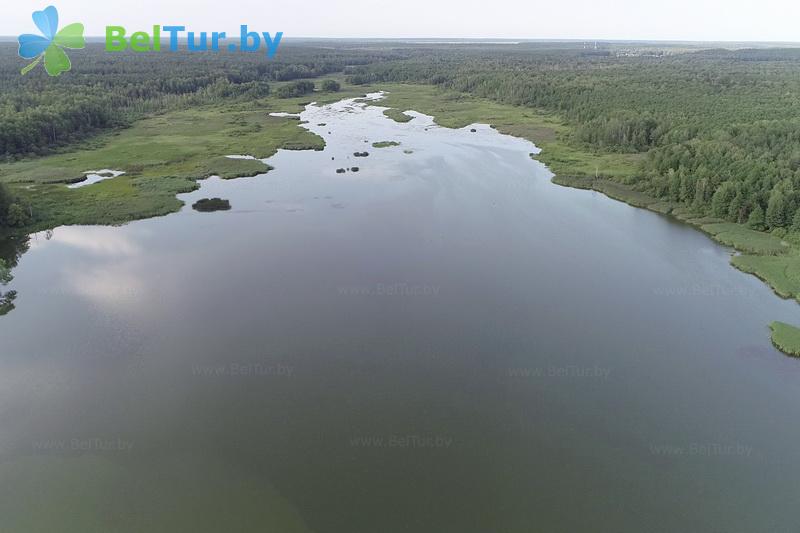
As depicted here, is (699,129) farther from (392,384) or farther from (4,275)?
(4,275)

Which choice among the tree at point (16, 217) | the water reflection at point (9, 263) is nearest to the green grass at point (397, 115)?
the tree at point (16, 217)

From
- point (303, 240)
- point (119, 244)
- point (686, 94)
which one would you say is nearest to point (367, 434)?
point (303, 240)

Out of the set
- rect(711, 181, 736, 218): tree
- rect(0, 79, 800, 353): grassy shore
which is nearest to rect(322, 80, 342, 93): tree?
rect(0, 79, 800, 353): grassy shore

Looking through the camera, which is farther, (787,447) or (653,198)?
(653,198)

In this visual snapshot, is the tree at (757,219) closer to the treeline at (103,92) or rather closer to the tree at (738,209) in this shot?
the tree at (738,209)

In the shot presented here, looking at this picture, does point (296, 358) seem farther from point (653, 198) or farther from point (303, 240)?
Answer: point (653, 198)

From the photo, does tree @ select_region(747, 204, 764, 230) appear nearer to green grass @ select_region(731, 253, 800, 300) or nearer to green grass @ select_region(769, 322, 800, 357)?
green grass @ select_region(731, 253, 800, 300)

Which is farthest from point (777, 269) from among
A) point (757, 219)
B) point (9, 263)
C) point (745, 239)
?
point (9, 263)
